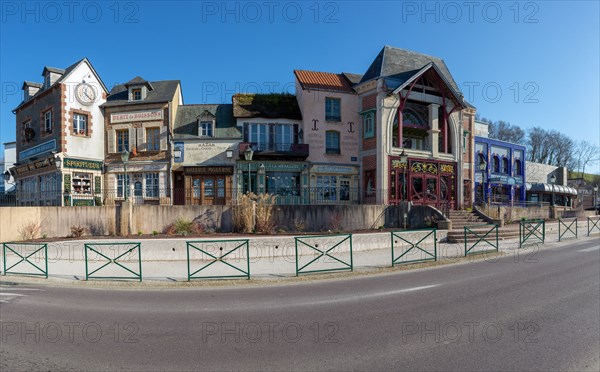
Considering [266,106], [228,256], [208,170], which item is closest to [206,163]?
[208,170]

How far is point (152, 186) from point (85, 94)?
7.97 metres

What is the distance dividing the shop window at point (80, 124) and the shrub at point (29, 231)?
A: 854 centimetres

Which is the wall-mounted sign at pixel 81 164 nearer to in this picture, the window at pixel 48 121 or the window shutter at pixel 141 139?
the window shutter at pixel 141 139

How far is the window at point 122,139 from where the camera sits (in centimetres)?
2275

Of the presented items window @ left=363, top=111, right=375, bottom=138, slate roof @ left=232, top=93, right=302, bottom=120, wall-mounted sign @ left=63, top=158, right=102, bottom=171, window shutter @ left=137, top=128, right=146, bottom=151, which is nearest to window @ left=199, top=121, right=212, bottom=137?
Result: slate roof @ left=232, top=93, right=302, bottom=120

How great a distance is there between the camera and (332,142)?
23.2 metres

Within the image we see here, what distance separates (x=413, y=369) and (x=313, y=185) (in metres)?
18.8

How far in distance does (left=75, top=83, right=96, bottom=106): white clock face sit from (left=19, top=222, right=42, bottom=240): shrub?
1025cm

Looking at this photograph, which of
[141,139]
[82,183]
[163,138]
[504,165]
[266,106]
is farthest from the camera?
[504,165]

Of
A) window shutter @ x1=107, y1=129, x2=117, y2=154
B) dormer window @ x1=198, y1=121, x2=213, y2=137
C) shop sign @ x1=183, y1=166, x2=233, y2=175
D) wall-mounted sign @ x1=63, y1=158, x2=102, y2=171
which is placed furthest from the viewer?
window shutter @ x1=107, y1=129, x2=117, y2=154

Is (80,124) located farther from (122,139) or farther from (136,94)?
(136,94)

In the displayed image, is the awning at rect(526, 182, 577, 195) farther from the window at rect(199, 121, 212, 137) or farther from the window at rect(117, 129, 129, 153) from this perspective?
the window at rect(117, 129, 129, 153)

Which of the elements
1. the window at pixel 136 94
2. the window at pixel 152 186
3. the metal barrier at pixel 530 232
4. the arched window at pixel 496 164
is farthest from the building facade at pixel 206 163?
the arched window at pixel 496 164

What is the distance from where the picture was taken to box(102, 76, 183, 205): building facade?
72.5 feet
